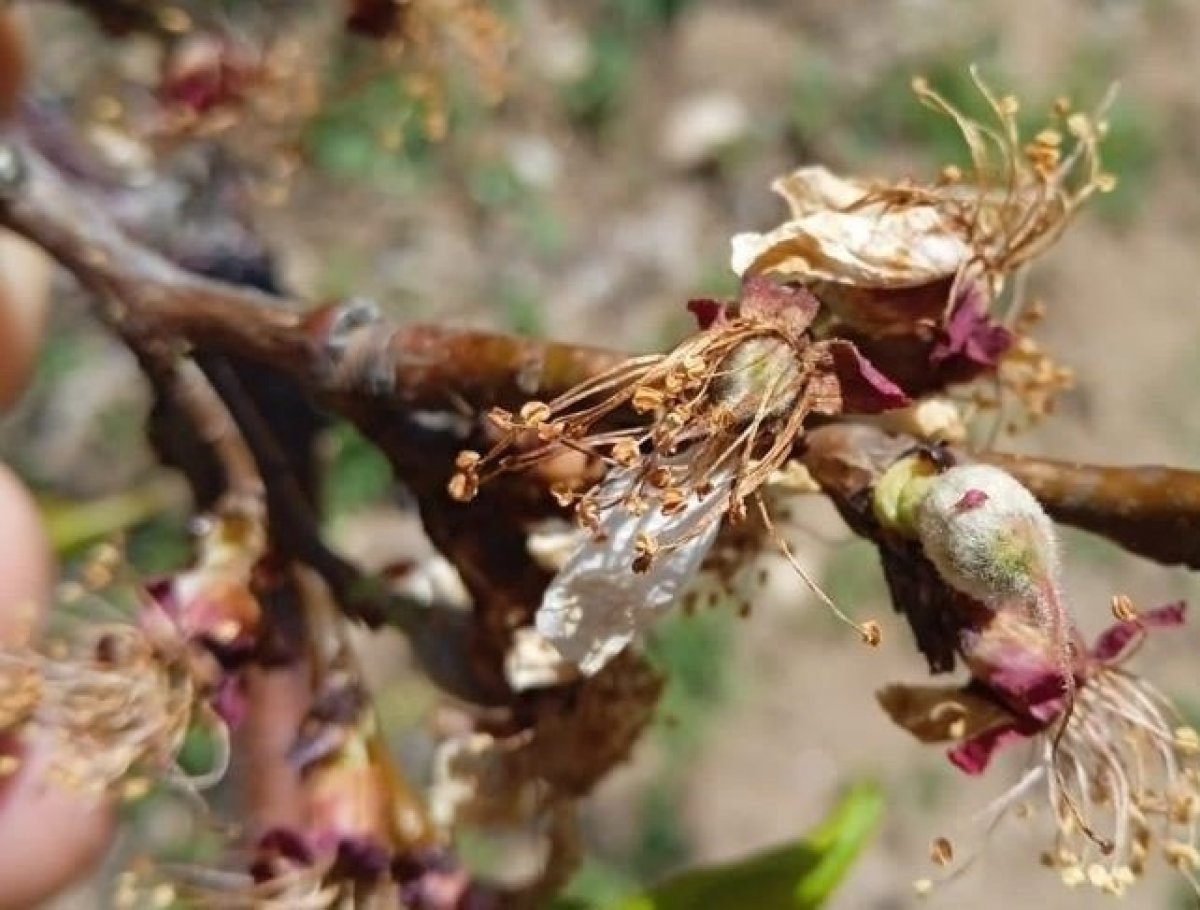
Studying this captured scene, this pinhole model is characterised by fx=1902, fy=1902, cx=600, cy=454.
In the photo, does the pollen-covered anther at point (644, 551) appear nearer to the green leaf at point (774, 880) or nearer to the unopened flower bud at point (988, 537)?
the unopened flower bud at point (988, 537)

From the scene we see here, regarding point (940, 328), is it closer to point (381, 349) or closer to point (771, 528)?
point (771, 528)

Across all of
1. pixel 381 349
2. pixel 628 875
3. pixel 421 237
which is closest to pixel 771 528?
pixel 381 349

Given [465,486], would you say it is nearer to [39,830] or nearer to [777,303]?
[777,303]

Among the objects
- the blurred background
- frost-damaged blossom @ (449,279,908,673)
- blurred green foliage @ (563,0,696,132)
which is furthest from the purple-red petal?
blurred green foliage @ (563,0,696,132)

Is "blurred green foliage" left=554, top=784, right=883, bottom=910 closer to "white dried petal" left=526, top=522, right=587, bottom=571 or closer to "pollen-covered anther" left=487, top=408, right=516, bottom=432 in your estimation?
"white dried petal" left=526, top=522, right=587, bottom=571

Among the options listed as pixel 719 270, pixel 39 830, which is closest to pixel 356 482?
pixel 719 270

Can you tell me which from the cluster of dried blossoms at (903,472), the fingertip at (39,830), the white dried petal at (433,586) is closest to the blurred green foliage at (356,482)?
the fingertip at (39,830)
